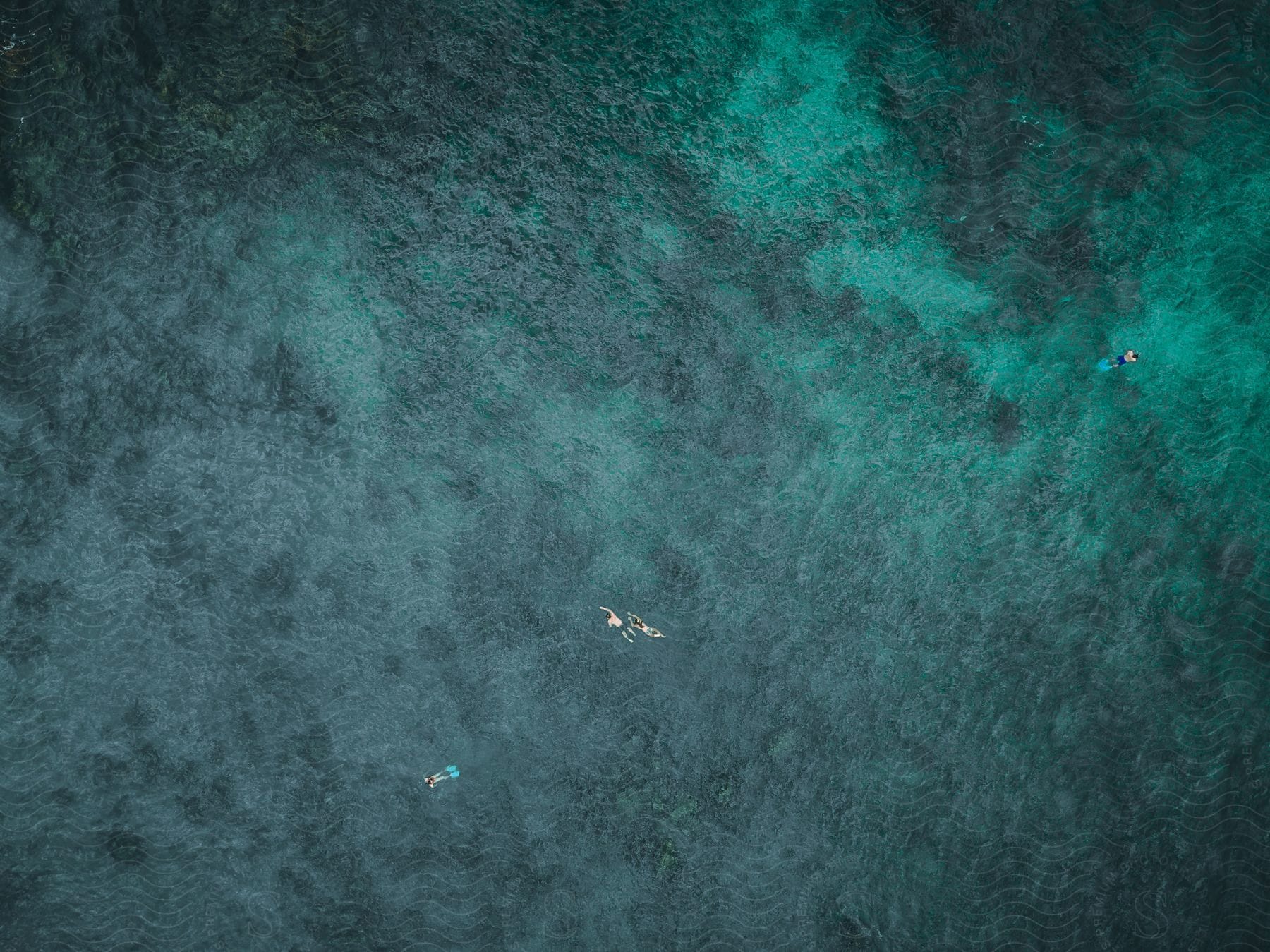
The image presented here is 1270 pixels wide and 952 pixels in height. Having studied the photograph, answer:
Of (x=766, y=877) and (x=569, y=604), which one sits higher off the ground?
(x=569, y=604)

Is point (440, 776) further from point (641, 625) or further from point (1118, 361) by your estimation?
point (1118, 361)

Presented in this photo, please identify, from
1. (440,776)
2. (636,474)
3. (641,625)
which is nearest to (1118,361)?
(636,474)

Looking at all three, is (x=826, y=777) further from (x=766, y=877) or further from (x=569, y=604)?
(x=569, y=604)

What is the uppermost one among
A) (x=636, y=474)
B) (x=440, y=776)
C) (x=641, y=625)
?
(x=636, y=474)

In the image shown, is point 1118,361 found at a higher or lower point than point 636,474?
higher

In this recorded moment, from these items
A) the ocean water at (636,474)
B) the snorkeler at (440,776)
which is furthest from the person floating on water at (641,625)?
the snorkeler at (440,776)

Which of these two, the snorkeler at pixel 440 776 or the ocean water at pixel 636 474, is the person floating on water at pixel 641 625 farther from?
the snorkeler at pixel 440 776

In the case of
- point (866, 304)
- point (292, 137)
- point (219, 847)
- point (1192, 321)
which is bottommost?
point (219, 847)

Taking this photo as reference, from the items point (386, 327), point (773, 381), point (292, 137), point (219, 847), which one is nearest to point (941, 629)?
point (773, 381)
